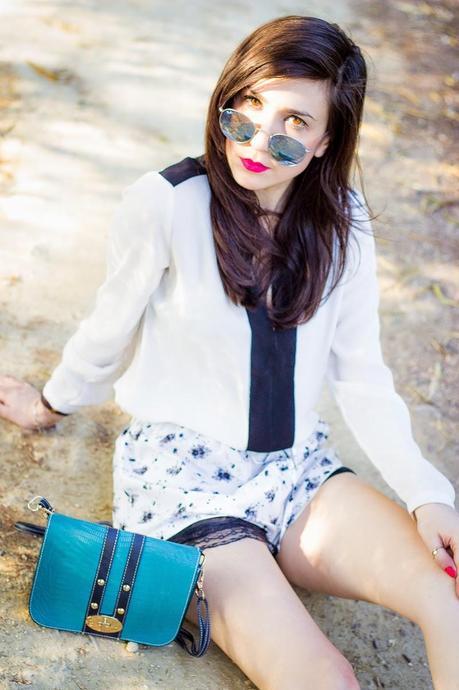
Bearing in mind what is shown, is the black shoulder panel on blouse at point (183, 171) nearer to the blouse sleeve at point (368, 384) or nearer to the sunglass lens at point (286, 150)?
the sunglass lens at point (286, 150)

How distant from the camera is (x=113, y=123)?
417 cm

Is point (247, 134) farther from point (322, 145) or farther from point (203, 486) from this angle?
point (203, 486)

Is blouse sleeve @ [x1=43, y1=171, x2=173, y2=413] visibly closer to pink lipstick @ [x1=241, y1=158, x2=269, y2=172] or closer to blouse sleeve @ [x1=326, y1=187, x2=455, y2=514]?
pink lipstick @ [x1=241, y1=158, x2=269, y2=172]

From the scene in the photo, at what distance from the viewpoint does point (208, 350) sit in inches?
83.5

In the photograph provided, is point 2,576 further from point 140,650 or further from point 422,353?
point 422,353

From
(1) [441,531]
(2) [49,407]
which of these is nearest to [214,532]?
(1) [441,531]

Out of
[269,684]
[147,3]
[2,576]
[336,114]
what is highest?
[336,114]

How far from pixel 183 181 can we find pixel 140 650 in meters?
1.11

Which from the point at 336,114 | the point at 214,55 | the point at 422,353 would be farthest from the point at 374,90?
the point at 336,114

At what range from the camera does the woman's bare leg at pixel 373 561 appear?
1876 millimetres

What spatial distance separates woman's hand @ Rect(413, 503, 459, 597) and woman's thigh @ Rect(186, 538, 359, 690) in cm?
32

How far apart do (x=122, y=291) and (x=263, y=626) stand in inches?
33.3

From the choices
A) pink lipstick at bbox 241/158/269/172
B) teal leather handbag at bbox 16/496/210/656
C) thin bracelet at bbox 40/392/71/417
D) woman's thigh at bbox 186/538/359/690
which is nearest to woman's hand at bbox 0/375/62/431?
thin bracelet at bbox 40/392/71/417

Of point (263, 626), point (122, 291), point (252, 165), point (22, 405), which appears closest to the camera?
point (263, 626)
